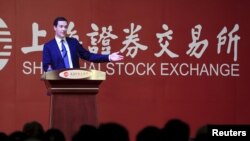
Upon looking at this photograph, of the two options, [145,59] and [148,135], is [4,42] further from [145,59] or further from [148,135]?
[148,135]

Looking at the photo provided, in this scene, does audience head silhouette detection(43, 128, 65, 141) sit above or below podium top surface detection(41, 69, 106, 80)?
below

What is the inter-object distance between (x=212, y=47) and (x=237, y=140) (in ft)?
14.0

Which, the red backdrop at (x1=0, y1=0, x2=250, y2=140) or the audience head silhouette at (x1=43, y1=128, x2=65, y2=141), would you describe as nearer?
the audience head silhouette at (x1=43, y1=128, x2=65, y2=141)

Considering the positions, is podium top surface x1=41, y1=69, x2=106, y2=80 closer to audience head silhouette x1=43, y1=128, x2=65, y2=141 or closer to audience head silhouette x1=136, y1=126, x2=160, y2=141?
audience head silhouette x1=43, y1=128, x2=65, y2=141

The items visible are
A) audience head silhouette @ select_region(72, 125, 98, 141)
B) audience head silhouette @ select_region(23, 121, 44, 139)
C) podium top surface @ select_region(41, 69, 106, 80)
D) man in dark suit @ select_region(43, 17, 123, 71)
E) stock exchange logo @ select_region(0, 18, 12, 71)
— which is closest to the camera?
audience head silhouette @ select_region(72, 125, 98, 141)

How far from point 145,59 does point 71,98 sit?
2.13m

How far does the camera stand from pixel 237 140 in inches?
101

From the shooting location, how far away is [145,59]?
6.66m

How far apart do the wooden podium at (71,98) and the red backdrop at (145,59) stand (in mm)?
1896

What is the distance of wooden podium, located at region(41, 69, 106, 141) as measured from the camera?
15.1 feet

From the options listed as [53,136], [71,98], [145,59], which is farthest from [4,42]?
[53,136]

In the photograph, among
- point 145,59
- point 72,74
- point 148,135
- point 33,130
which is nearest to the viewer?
point 148,135

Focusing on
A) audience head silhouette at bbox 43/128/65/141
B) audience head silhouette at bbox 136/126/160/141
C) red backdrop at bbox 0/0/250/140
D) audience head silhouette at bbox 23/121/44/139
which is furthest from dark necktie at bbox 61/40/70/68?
audience head silhouette at bbox 136/126/160/141

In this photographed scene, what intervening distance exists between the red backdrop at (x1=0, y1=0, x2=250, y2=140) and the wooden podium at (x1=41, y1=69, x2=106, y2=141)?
6.22ft
